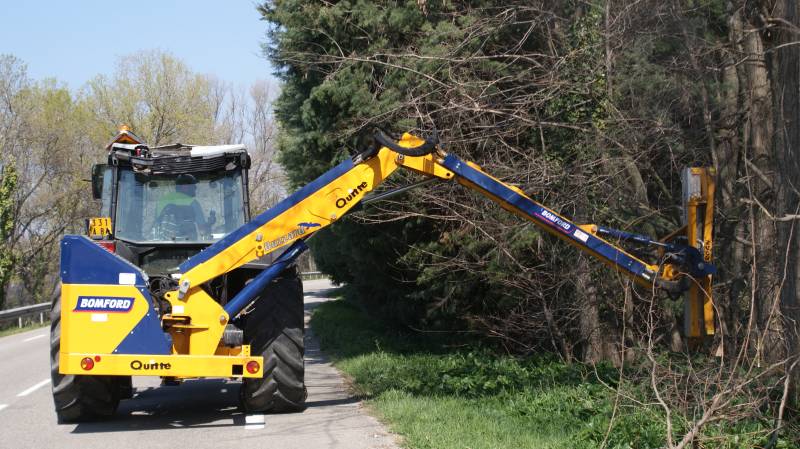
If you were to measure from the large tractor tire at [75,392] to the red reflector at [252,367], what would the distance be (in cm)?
182

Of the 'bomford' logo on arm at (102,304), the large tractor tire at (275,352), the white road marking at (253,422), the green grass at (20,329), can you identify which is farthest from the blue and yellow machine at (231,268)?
the green grass at (20,329)

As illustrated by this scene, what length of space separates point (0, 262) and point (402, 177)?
31686 mm

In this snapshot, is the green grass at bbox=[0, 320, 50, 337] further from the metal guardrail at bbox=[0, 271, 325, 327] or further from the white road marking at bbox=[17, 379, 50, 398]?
the white road marking at bbox=[17, 379, 50, 398]

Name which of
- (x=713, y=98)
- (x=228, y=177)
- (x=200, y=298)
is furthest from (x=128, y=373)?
(x=713, y=98)

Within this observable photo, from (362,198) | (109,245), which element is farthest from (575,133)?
(109,245)

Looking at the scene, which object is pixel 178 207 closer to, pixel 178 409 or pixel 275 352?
pixel 275 352

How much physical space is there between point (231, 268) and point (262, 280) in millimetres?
462

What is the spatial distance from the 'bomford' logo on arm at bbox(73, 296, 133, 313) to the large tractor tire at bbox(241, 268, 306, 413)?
169 centimetres

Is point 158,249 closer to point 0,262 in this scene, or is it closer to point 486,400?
point 486,400

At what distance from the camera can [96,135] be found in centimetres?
5122

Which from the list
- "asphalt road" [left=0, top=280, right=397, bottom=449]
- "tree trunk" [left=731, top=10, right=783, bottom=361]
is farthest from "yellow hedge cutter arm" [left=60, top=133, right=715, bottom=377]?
"tree trunk" [left=731, top=10, right=783, bottom=361]

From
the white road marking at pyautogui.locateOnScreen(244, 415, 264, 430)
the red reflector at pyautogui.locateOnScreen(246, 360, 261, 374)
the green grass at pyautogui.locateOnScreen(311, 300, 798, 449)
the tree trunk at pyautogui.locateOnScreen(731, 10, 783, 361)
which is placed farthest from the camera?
the tree trunk at pyautogui.locateOnScreen(731, 10, 783, 361)

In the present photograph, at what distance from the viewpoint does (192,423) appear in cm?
1004

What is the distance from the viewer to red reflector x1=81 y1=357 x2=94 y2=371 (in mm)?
8836
